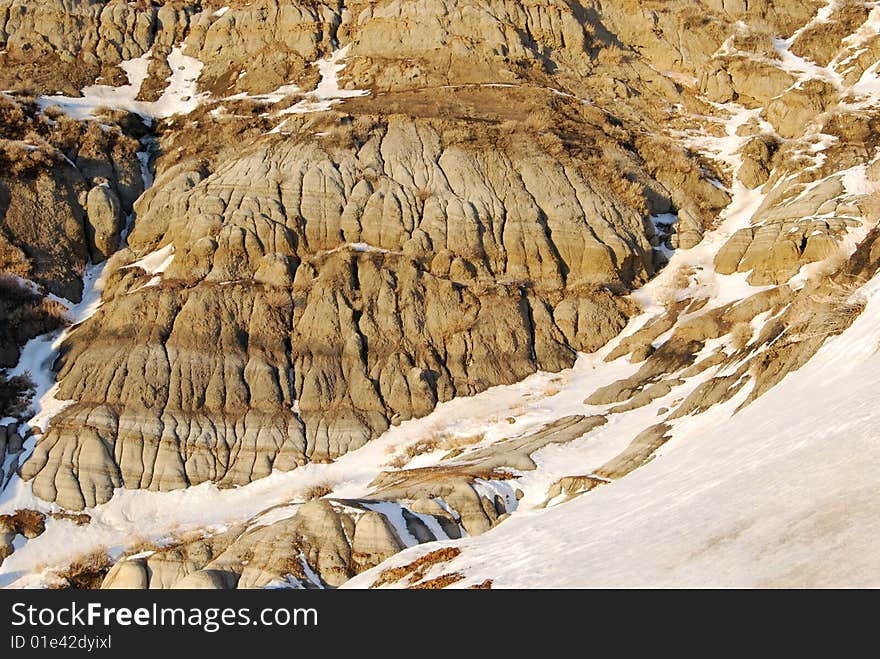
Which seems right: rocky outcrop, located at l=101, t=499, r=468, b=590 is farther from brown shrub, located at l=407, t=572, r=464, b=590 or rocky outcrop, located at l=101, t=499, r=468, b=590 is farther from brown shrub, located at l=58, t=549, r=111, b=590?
brown shrub, located at l=58, t=549, r=111, b=590

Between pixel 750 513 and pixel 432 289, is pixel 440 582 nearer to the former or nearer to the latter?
pixel 750 513

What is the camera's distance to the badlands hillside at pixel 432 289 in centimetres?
1892

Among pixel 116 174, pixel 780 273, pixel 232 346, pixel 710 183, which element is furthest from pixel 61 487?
pixel 710 183

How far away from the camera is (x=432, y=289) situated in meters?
46.1

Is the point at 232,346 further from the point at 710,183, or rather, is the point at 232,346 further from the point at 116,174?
the point at 710,183

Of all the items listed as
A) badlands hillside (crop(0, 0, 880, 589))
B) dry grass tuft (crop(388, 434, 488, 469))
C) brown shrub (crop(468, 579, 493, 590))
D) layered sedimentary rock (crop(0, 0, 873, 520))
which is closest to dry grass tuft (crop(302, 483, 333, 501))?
badlands hillside (crop(0, 0, 880, 589))

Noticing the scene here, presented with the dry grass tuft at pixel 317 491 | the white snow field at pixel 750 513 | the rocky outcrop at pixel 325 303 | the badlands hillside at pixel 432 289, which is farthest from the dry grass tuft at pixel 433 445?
the white snow field at pixel 750 513

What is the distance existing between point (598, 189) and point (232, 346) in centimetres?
2473

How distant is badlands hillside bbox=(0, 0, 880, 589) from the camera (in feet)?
62.1

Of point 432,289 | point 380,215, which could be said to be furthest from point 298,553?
point 380,215

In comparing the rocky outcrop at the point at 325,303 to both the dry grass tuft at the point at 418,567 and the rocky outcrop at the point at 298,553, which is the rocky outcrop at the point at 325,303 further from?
the dry grass tuft at the point at 418,567

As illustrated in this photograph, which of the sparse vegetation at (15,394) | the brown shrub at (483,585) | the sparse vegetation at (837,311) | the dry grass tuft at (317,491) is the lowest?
the dry grass tuft at (317,491)
